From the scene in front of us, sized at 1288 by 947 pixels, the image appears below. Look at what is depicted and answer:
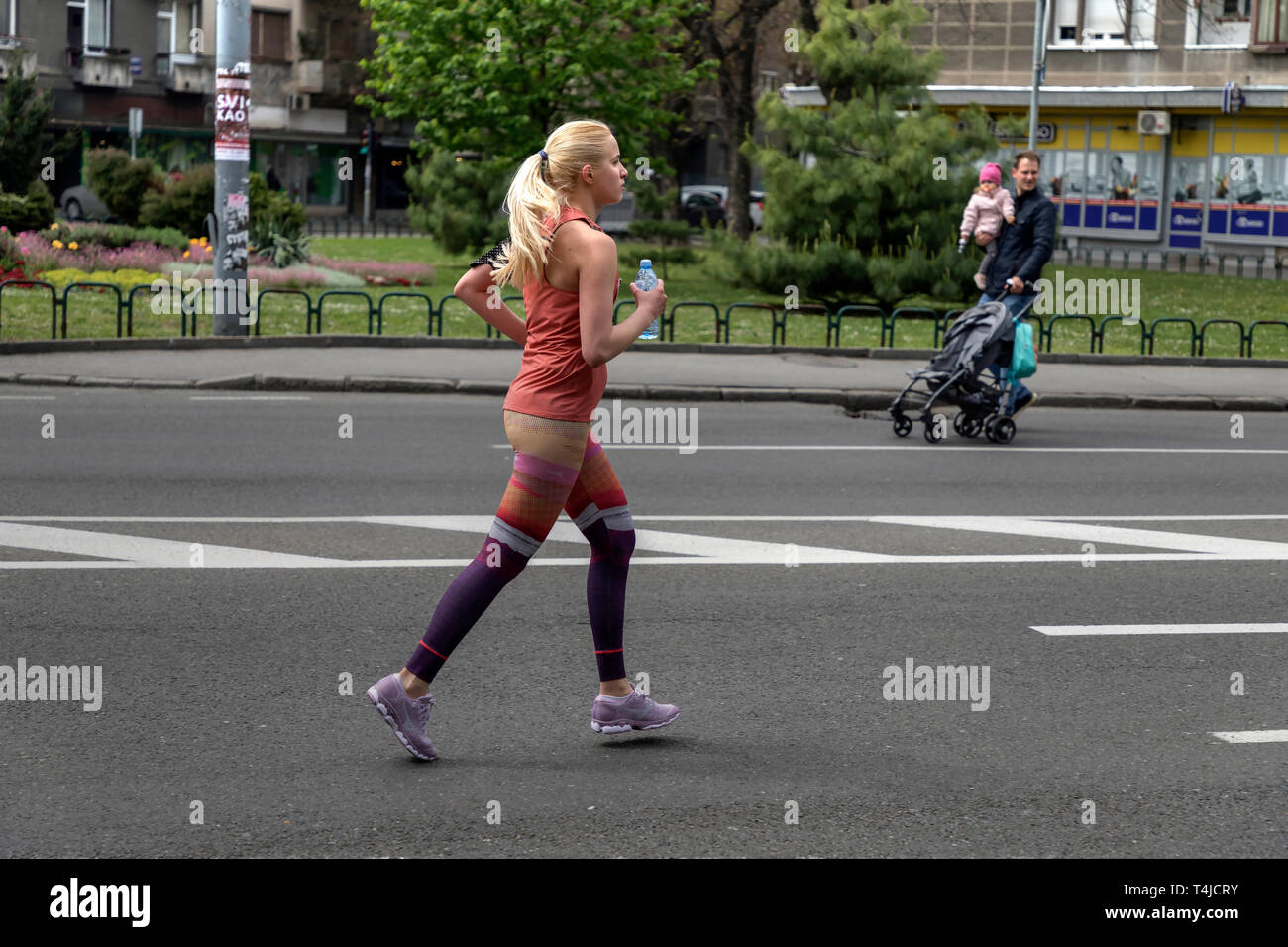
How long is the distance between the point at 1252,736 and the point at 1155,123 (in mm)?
43356

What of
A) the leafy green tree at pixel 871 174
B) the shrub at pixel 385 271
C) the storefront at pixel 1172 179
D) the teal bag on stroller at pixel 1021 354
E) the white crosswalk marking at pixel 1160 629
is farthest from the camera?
the storefront at pixel 1172 179

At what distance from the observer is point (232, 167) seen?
19453 mm

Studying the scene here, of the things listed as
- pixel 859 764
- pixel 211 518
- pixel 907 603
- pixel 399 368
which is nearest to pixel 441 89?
pixel 399 368

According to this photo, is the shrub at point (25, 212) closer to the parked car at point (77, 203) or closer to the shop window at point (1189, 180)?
the parked car at point (77, 203)

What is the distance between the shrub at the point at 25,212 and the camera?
28203 mm

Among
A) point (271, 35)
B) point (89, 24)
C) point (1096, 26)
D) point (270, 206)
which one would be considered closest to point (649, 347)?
point (270, 206)

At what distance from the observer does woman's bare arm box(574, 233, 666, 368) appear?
5.18 meters

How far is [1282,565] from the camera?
8.77 meters

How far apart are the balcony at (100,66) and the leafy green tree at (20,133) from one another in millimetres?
15883

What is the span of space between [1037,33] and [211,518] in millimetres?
33133

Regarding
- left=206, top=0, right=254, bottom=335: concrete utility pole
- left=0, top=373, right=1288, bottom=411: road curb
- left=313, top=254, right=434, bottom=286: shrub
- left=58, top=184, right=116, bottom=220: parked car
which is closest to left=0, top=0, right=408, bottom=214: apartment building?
left=58, top=184, right=116, bottom=220: parked car

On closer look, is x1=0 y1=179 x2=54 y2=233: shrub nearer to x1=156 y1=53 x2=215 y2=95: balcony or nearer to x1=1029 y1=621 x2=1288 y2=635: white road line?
x1=1029 y1=621 x2=1288 y2=635: white road line

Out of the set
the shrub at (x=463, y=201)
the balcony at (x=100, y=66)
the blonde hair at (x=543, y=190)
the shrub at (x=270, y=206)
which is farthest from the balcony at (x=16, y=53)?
the blonde hair at (x=543, y=190)
